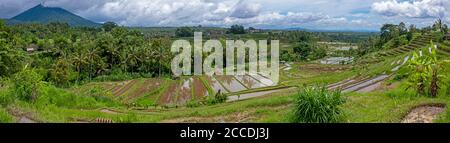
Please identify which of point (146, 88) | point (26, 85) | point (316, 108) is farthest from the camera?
point (146, 88)

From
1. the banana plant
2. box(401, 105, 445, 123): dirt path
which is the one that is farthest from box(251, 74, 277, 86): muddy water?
box(401, 105, 445, 123): dirt path

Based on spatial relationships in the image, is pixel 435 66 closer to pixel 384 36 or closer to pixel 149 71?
pixel 149 71

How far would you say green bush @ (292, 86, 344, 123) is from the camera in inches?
243

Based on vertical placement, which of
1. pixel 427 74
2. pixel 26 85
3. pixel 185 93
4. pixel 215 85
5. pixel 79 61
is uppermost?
pixel 427 74

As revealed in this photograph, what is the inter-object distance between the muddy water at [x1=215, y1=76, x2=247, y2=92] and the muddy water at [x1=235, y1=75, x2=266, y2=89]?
0.70 m

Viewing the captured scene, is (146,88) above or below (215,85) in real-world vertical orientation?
below

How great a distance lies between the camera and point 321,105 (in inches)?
244

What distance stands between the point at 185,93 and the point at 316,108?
31712mm

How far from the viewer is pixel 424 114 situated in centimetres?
702

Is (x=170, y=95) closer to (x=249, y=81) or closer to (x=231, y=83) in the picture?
(x=231, y=83)

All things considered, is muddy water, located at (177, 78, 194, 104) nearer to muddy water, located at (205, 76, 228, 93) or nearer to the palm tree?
muddy water, located at (205, 76, 228, 93)

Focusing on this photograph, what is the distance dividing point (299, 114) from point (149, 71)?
53.2 meters

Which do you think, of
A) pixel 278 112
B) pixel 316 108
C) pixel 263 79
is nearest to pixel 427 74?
pixel 278 112
